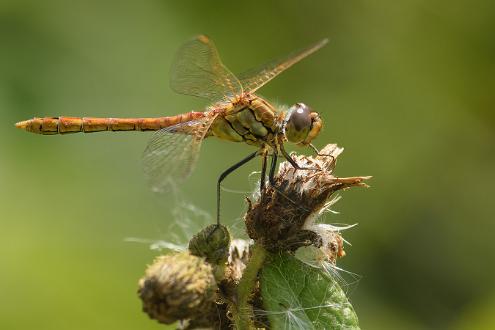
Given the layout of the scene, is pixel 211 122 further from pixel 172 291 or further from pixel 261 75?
pixel 172 291

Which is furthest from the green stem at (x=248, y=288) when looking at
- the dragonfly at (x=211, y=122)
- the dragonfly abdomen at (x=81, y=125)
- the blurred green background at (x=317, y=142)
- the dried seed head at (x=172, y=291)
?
the blurred green background at (x=317, y=142)

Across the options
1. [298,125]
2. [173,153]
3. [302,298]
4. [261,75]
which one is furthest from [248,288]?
[261,75]

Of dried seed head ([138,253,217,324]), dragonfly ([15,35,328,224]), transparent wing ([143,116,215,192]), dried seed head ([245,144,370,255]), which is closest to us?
dried seed head ([138,253,217,324])

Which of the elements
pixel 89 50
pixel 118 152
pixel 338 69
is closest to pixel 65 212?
pixel 118 152

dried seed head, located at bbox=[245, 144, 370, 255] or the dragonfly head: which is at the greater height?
the dragonfly head

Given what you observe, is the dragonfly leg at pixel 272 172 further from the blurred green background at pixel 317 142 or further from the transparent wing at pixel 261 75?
the blurred green background at pixel 317 142

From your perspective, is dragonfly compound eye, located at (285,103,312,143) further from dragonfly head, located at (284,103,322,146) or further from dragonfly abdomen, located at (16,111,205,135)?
dragonfly abdomen, located at (16,111,205,135)

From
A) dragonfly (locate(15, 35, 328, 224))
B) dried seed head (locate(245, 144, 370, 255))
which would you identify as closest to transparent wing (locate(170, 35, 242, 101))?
dragonfly (locate(15, 35, 328, 224))
